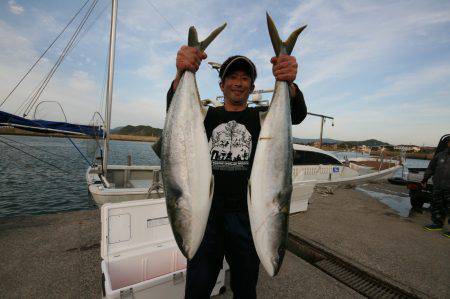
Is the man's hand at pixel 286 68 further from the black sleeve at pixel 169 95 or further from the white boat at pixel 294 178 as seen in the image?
the white boat at pixel 294 178

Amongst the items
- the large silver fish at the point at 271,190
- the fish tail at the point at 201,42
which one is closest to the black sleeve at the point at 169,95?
the fish tail at the point at 201,42

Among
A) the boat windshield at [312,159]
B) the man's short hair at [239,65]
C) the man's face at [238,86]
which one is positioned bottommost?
the boat windshield at [312,159]

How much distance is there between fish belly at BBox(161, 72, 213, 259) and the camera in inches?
57.7

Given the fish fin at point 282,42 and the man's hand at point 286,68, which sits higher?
the fish fin at point 282,42

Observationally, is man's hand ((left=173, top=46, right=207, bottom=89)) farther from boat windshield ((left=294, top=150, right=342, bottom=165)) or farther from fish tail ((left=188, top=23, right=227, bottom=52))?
boat windshield ((left=294, top=150, right=342, bottom=165))

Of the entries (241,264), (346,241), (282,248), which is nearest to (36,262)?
(241,264)

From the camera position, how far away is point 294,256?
4426mm

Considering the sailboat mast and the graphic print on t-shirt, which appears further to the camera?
the sailboat mast

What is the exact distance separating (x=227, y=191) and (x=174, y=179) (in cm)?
57

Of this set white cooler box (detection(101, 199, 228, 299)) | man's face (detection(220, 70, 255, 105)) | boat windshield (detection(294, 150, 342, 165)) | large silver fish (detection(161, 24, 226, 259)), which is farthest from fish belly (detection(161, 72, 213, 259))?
boat windshield (detection(294, 150, 342, 165))

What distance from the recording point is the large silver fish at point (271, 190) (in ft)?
4.96

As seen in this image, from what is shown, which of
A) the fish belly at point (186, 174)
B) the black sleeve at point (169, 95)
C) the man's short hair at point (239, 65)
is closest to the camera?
the fish belly at point (186, 174)

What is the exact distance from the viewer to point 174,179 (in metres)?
1.51

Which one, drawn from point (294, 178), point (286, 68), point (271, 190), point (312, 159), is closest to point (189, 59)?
point (286, 68)
